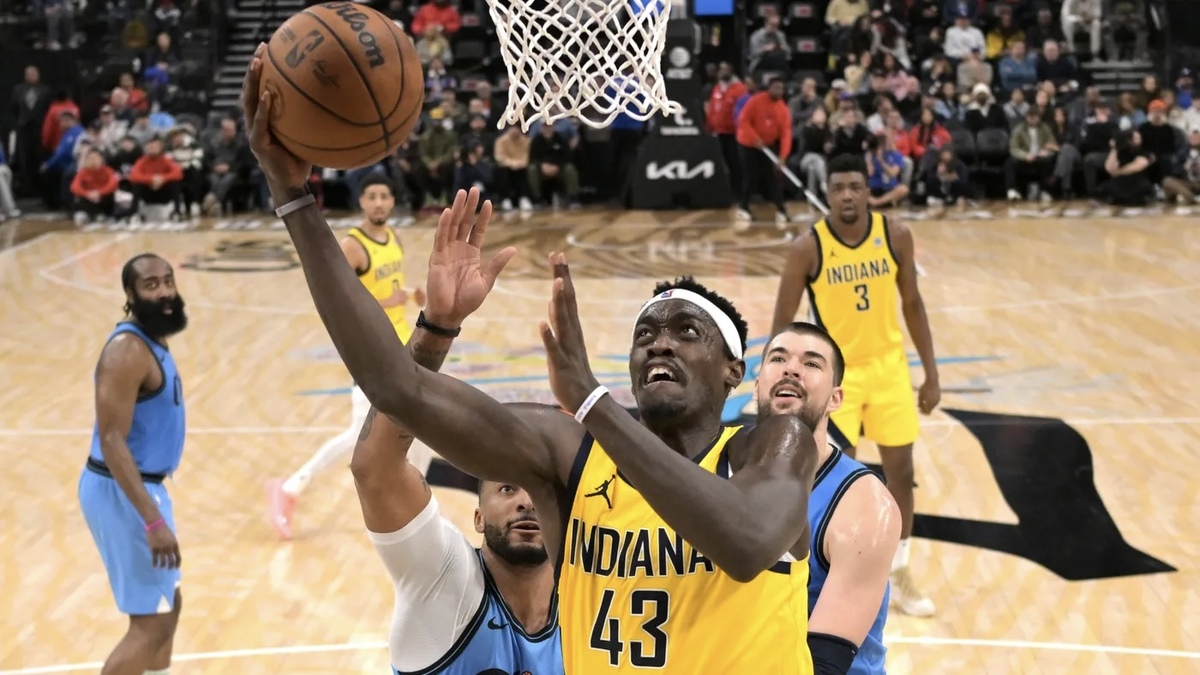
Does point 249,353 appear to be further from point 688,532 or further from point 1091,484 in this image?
point 688,532

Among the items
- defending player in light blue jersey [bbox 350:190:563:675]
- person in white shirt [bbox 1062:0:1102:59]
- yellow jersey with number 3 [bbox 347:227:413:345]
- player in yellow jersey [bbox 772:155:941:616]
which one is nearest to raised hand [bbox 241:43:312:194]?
defending player in light blue jersey [bbox 350:190:563:675]

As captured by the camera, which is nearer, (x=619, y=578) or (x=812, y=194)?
(x=619, y=578)

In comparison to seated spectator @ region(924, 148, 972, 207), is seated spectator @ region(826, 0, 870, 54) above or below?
above

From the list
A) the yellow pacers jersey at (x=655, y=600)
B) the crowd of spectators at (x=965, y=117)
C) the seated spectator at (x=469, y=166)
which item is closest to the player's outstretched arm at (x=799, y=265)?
the yellow pacers jersey at (x=655, y=600)

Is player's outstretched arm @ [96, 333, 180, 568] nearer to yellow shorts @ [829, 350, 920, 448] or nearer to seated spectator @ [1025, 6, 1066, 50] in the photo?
yellow shorts @ [829, 350, 920, 448]

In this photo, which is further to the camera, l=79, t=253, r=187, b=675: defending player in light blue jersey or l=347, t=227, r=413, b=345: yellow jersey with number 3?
l=347, t=227, r=413, b=345: yellow jersey with number 3

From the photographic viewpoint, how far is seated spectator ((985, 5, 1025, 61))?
64.4 feet

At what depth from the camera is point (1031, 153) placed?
18.1 metres

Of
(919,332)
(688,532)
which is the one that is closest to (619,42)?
(688,532)

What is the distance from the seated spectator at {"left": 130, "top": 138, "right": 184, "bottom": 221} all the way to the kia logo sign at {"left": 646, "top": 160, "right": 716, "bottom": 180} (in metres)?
5.69

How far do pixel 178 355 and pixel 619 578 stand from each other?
9.18 metres

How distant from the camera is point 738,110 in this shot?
1792cm

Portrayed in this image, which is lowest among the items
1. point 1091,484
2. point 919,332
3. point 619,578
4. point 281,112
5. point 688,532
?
point 1091,484

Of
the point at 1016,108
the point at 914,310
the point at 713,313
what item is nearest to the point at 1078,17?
the point at 1016,108
